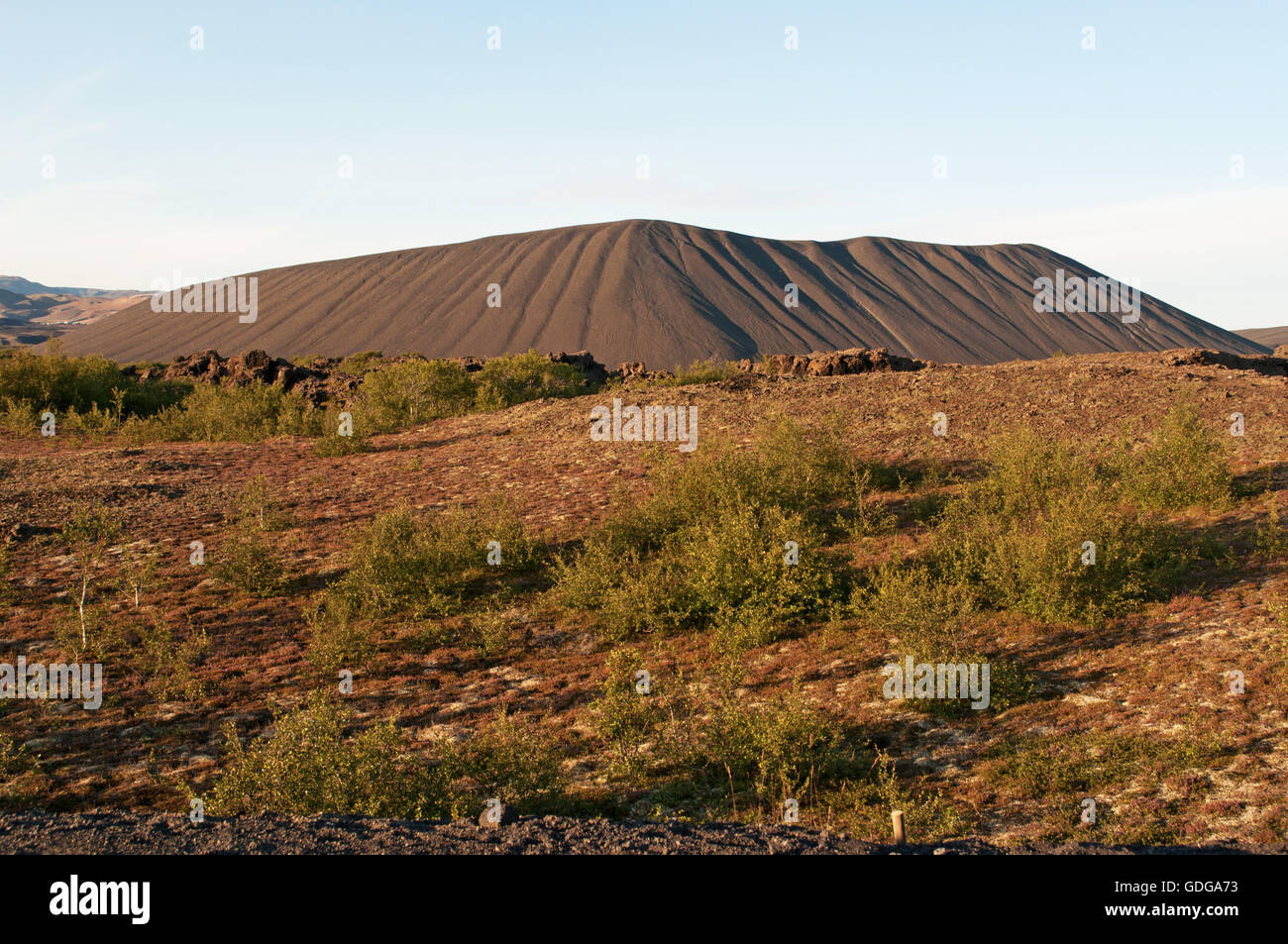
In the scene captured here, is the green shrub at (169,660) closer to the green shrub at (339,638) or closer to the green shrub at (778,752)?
the green shrub at (339,638)

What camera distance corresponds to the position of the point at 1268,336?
12506 centimetres

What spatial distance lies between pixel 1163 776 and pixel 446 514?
1063cm

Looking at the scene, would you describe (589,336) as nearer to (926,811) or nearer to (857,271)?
(857,271)

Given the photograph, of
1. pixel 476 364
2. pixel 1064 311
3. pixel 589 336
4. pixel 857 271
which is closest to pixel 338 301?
pixel 589 336

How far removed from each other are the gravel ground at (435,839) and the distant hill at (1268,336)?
136578 millimetres

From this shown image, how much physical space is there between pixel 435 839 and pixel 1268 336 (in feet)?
509

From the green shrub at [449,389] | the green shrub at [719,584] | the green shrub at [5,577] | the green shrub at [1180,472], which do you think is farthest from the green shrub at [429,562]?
the green shrub at [449,389]

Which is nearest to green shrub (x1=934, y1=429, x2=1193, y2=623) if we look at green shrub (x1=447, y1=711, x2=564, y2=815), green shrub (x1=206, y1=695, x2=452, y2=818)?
green shrub (x1=447, y1=711, x2=564, y2=815)

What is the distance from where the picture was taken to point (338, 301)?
9850cm

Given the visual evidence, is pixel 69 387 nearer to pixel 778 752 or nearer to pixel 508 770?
pixel 508 770

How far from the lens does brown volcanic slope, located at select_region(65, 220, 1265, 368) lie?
8188 centimetres

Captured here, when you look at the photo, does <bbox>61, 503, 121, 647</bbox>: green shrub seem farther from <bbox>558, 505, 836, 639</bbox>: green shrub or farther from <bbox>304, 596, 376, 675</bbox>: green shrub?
<bbox>558, 505, 836, 639</bbox>: green shrub

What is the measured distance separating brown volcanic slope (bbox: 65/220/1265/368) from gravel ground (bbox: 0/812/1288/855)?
6721cm

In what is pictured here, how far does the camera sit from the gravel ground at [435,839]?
4.43m
